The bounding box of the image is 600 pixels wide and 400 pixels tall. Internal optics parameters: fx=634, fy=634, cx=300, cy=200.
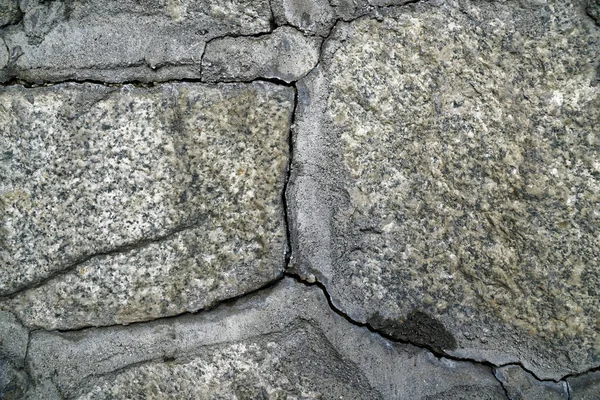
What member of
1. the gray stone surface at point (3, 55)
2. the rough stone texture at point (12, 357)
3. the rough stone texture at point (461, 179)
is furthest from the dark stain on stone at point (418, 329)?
the gray stone surface at point (3, 55)

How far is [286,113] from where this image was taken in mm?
1009

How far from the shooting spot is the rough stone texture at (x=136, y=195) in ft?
3.23

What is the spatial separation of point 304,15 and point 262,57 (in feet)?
0.31

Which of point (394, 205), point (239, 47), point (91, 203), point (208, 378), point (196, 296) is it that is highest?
point (239, 47)

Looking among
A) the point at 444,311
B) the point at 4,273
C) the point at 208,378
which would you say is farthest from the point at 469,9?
the point at 4,273

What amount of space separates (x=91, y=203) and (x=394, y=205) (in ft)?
1.56

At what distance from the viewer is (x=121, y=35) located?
1.00 metres

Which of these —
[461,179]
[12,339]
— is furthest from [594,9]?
[12,339]

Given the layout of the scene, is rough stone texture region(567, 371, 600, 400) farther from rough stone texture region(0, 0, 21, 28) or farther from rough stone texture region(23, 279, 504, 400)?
rough stone texture region(0, 0, 21, 28)

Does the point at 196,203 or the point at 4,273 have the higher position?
the point at 196,203

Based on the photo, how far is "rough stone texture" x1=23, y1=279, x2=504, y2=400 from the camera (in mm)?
1041

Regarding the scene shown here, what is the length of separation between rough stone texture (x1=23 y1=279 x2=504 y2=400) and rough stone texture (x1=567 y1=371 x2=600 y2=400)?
228 millimetres

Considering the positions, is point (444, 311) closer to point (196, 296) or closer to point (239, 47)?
point (196, 296)

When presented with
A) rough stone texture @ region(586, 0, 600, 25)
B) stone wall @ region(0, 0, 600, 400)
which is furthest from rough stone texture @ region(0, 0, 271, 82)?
rough stone texture @ region(586, 0, 600, 25)
